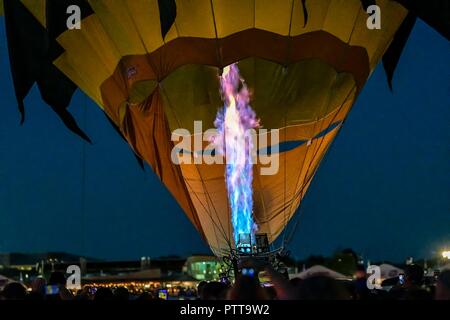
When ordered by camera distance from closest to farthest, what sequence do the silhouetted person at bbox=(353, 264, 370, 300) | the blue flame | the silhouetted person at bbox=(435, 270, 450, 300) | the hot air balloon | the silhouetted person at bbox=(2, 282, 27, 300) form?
the silhouetted person at bbox=(435, 270, 450, 300)
the silhouetted person at bbox=(2, 282, 27, 300)
the silhouetted person at bbox=(353, 264, 370, 300)
the hot air balloon
the blue flame

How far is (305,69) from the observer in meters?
8.06

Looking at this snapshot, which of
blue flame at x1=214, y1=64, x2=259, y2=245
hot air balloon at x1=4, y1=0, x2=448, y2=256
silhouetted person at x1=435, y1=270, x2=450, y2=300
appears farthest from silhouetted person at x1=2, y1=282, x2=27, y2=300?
blue flame at x1=214, y1=64, x2=259, y2=245

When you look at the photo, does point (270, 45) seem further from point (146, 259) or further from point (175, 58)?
point (146, 259)

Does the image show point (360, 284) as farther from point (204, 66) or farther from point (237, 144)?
point (237, 144)

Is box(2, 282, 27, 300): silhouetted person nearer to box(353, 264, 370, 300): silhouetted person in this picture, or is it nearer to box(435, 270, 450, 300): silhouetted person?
box(353, 264, 370, 300): silhouetted person

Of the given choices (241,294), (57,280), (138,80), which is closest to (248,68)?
(138,80)

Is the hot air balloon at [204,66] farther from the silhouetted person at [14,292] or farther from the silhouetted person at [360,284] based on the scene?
the silhouetted person at [14,292]

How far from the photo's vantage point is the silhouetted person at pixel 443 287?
243cm

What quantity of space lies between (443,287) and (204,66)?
235 inches

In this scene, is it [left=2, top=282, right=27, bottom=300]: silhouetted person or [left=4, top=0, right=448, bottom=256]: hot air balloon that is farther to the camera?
[left=4, top=0, right=448, bottom=256]: hot air balloon

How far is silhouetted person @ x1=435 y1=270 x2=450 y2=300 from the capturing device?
2432mm

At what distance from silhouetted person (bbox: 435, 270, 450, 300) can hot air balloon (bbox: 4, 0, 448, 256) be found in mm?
4964

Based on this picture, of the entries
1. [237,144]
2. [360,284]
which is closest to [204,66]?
[237,144]

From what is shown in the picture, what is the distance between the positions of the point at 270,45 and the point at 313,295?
5756mm
